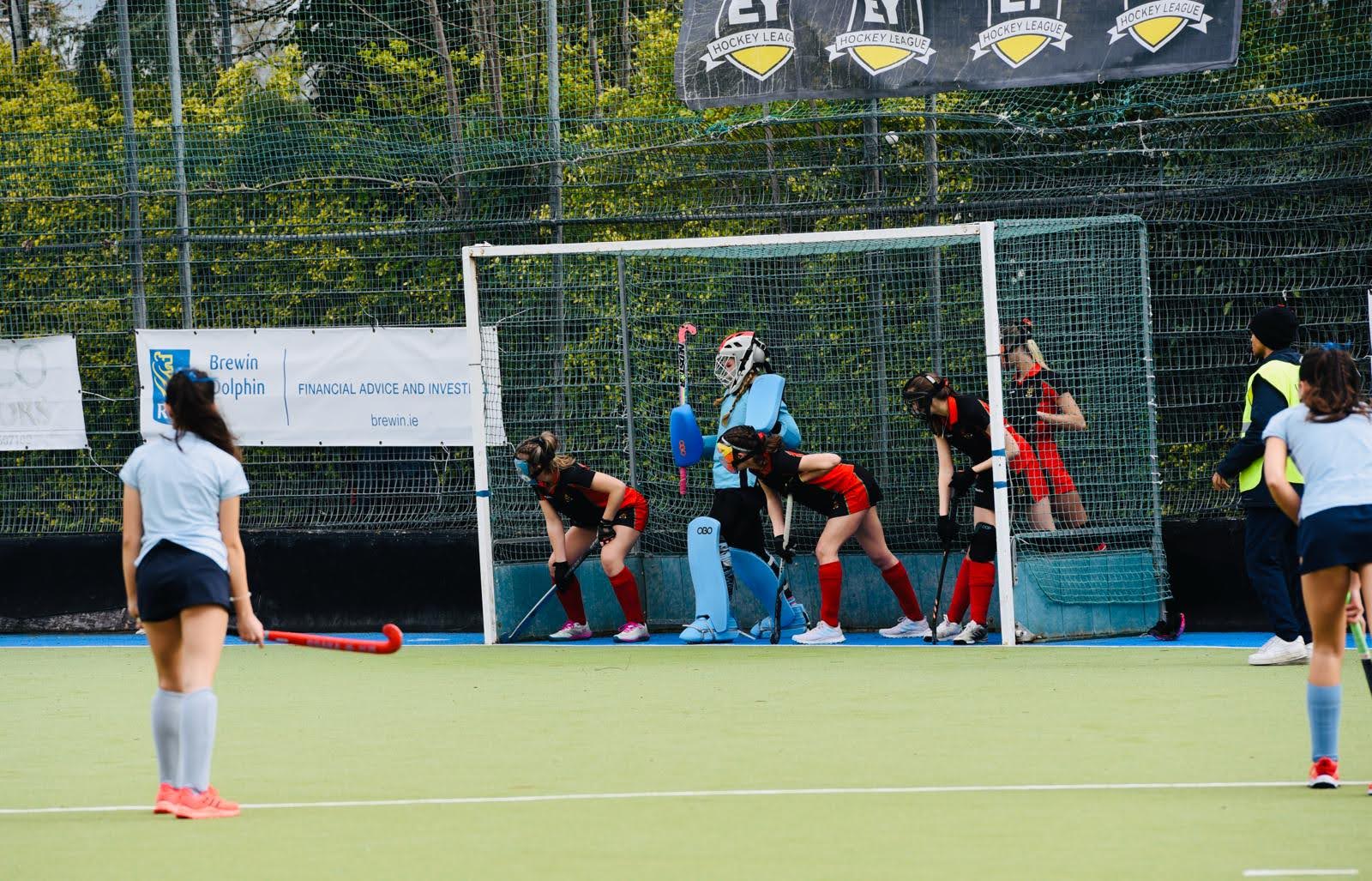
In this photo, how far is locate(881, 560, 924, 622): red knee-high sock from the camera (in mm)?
12164

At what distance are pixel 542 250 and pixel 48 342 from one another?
421cm

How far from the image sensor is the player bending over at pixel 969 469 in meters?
11.7

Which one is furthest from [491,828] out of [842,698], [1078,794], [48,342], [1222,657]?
[48,342]

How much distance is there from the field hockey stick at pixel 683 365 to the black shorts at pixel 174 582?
21.2ft

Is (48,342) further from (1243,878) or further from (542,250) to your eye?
(1243,878)

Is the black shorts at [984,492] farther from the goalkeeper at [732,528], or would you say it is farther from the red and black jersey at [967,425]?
the goalkeeper at [732,528]

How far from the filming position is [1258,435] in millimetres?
9508

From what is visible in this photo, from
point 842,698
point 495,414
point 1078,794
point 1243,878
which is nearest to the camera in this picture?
point 1243,878

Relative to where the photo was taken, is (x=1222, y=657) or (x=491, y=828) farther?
(x=1222, y=657)

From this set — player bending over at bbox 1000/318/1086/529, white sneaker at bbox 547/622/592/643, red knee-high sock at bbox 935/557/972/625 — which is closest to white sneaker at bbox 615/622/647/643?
white sneaker at bbox 547/622/592/643

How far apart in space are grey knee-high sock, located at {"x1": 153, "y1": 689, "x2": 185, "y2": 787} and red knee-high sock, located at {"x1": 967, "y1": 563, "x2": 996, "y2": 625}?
6.70m

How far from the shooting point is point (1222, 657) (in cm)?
1043

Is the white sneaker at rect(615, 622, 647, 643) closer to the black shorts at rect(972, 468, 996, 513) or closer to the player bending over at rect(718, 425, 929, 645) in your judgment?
the player bending over at rect(718, 425, 929, 645)

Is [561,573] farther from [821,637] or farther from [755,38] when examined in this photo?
[755,38]
